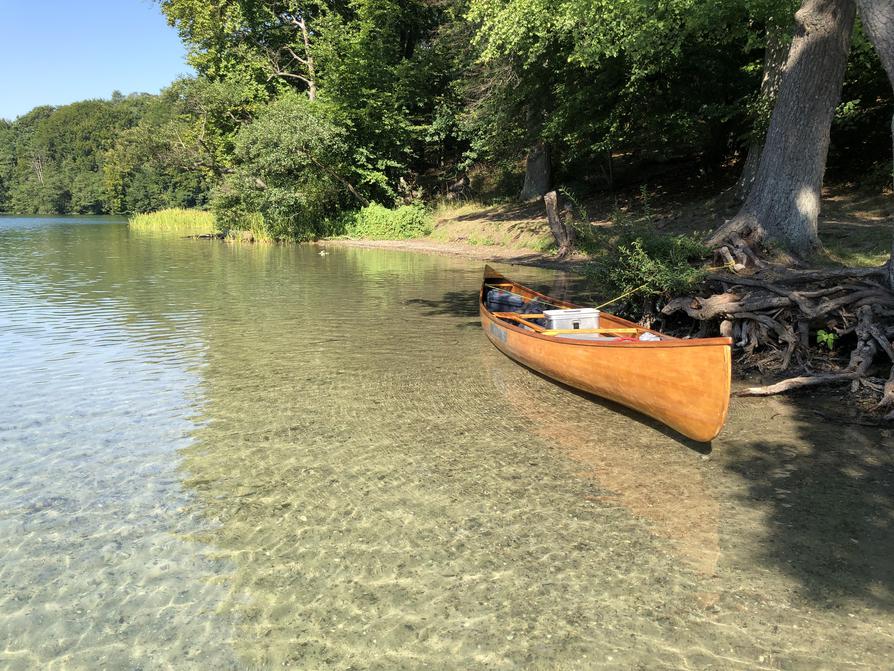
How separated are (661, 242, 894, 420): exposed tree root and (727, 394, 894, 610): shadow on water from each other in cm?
70

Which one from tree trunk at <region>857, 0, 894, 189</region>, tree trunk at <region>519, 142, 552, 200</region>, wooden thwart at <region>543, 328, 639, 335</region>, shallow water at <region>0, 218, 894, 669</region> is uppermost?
tree trunk at <region>519, 142, 552, 200</region>

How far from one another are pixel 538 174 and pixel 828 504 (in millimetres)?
24134

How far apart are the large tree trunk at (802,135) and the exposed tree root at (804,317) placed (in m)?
2.26

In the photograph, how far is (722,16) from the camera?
1270cm

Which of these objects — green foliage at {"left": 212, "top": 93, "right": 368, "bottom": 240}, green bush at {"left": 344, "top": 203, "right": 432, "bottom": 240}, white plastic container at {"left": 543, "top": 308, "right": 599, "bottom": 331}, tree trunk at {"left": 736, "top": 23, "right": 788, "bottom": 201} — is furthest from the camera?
green bush at {"left": 344, "top": 203, "right": 432, "bottom": 240}

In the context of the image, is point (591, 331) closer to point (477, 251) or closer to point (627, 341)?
point (627, 341)

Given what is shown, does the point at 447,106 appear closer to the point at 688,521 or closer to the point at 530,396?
the point at 530,396

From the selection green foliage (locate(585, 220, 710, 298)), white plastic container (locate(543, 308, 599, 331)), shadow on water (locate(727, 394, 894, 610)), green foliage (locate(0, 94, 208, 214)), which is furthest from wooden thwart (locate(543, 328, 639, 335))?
green foliage (locate(0, 94, 208, 214))

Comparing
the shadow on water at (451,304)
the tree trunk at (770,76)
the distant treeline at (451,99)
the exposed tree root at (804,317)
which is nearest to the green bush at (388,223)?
the distant treeline at (451,99)

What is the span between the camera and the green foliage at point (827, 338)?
6.87m

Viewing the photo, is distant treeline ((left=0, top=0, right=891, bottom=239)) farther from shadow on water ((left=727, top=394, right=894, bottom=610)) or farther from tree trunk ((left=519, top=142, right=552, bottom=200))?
shadow on water ((left=727, top=394, right=894, bottom=610))

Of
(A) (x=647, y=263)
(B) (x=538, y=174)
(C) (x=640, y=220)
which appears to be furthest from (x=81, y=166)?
(A) (x=647, y=263)

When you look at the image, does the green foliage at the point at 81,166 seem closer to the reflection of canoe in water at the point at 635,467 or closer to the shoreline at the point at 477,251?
the shoreline at the point at 477,251

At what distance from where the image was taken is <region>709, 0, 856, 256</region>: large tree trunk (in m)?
9.77
